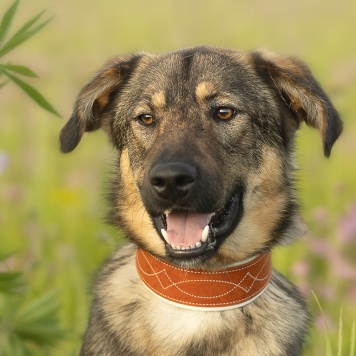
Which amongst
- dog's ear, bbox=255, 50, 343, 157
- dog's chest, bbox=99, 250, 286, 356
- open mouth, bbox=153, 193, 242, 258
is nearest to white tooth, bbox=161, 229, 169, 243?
open mouth, bbox=153, 193, 242, 258

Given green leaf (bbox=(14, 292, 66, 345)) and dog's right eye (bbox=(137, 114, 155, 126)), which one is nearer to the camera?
green leaf (bbox=(14, 292, 66, 345))

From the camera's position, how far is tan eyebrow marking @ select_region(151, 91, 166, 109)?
4066 mm

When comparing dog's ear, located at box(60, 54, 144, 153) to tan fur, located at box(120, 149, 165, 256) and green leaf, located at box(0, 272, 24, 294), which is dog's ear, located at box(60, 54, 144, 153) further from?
green leaf, located at box(0, 272, 24, 294)

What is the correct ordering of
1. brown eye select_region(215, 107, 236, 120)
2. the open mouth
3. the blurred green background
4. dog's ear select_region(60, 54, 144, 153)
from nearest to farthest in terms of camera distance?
the open mouth → brown eye select_region(215, 107, 236, 120) → dog's ear select_region(60, 54, 144, 153) → the blurred green background

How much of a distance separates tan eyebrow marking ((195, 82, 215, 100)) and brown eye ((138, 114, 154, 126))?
29 centimetres

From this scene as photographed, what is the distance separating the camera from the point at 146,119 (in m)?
4.16

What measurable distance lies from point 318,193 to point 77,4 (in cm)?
783

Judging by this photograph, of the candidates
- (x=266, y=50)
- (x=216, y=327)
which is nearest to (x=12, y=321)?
(x=216, y=327)

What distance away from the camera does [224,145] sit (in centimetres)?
396

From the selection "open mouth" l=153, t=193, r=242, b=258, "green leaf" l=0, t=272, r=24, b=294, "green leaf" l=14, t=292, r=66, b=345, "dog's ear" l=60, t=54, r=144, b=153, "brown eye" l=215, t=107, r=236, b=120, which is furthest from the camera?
"dog's ear" l=60, t=54, r=144, b=153

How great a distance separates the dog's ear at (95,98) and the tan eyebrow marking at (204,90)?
0.59m

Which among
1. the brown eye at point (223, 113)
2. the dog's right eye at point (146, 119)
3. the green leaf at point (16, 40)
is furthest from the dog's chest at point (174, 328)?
the green leaf at point (16, 40)

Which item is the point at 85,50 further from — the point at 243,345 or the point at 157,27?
the point at 243,345

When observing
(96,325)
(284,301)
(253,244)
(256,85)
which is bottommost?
(96,325)
